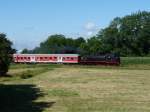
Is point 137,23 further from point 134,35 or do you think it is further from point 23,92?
point 23,92

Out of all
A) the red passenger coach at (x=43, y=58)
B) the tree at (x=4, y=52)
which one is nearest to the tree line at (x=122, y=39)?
the red passenger coach at (x=43, y=58)

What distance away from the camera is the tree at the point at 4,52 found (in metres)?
41.0

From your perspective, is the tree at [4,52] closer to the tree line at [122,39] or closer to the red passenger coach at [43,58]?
the red passenger coach at [43,58]

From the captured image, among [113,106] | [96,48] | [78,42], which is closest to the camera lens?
[113,106]

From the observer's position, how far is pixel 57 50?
11994 cm

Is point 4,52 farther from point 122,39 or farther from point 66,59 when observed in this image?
point 122,39

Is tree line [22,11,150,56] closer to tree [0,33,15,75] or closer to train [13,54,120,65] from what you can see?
train [13,54,120,65]

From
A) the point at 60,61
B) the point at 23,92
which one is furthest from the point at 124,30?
the point at 23,92

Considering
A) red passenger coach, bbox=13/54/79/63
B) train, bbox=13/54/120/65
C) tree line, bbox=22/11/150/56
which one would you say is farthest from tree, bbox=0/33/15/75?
tree line, bbox=22/11/150/56

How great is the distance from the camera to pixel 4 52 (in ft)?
137

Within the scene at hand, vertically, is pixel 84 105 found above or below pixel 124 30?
below

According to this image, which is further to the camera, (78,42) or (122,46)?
(78,42)

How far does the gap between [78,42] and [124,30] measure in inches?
906

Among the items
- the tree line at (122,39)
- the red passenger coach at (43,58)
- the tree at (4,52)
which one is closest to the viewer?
the tree at (4,52)
